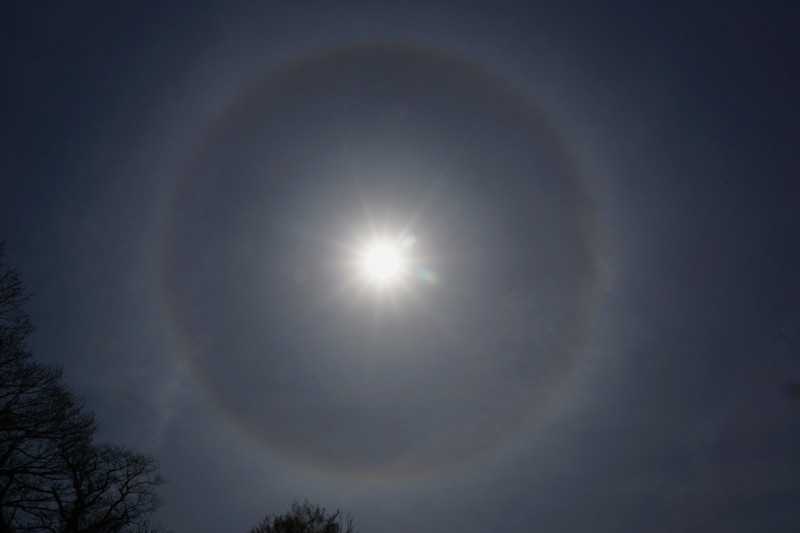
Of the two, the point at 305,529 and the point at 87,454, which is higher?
the point at 87,454

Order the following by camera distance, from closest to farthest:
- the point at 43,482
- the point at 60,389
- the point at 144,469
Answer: the point at 43,482 → the point at 60,389 → the point at 144,469

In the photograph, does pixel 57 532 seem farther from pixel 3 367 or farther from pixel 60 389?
pixel 3 367

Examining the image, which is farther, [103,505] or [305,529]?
[305,529]

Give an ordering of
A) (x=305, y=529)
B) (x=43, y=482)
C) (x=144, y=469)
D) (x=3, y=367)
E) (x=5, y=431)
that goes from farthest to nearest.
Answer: (x=305, y=529) → (x=144, y=469) → (x=43, y=482) → (x=3, y=367) → (x=5, y=431)

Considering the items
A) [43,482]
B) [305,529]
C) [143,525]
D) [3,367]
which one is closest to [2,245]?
[3,367]

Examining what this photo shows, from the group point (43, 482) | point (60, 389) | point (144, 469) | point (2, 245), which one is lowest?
point (43, 482)

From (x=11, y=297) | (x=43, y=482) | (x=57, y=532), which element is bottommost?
(x=57, y=532)

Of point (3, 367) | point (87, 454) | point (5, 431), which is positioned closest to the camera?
point (5, 431)

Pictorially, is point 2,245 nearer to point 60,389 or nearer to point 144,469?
point 60,389

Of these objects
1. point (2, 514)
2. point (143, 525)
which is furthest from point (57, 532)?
point (143, 525)
